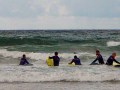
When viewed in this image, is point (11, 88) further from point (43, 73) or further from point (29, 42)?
point (29, 42)

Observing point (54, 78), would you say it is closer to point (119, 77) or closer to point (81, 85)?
point (81, 85)

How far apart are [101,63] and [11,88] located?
8.64 m

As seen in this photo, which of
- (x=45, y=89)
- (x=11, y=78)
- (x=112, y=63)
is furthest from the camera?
(x=112, y=63)

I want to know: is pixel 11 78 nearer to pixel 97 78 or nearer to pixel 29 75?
pixel 29 75

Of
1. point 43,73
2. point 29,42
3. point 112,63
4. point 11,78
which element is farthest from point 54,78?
point 29,42

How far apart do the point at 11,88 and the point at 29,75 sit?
8.32 ft

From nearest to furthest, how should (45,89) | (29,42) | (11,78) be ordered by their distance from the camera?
1. (45,89)
2. (11,78)
3. (29,42)

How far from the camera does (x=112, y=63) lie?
20078 mm

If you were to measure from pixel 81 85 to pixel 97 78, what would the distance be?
1592 millimetres

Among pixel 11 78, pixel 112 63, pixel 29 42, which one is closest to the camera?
pixel 11 78

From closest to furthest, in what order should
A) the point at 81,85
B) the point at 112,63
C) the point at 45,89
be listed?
1. the point at 45,89
2. the point at 81,85
3. the point at 112,63

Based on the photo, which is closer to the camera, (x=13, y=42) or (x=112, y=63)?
(x=112, y=63)

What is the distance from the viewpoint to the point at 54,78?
15.8 m

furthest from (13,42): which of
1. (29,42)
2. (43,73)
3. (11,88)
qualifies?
(11,88)
